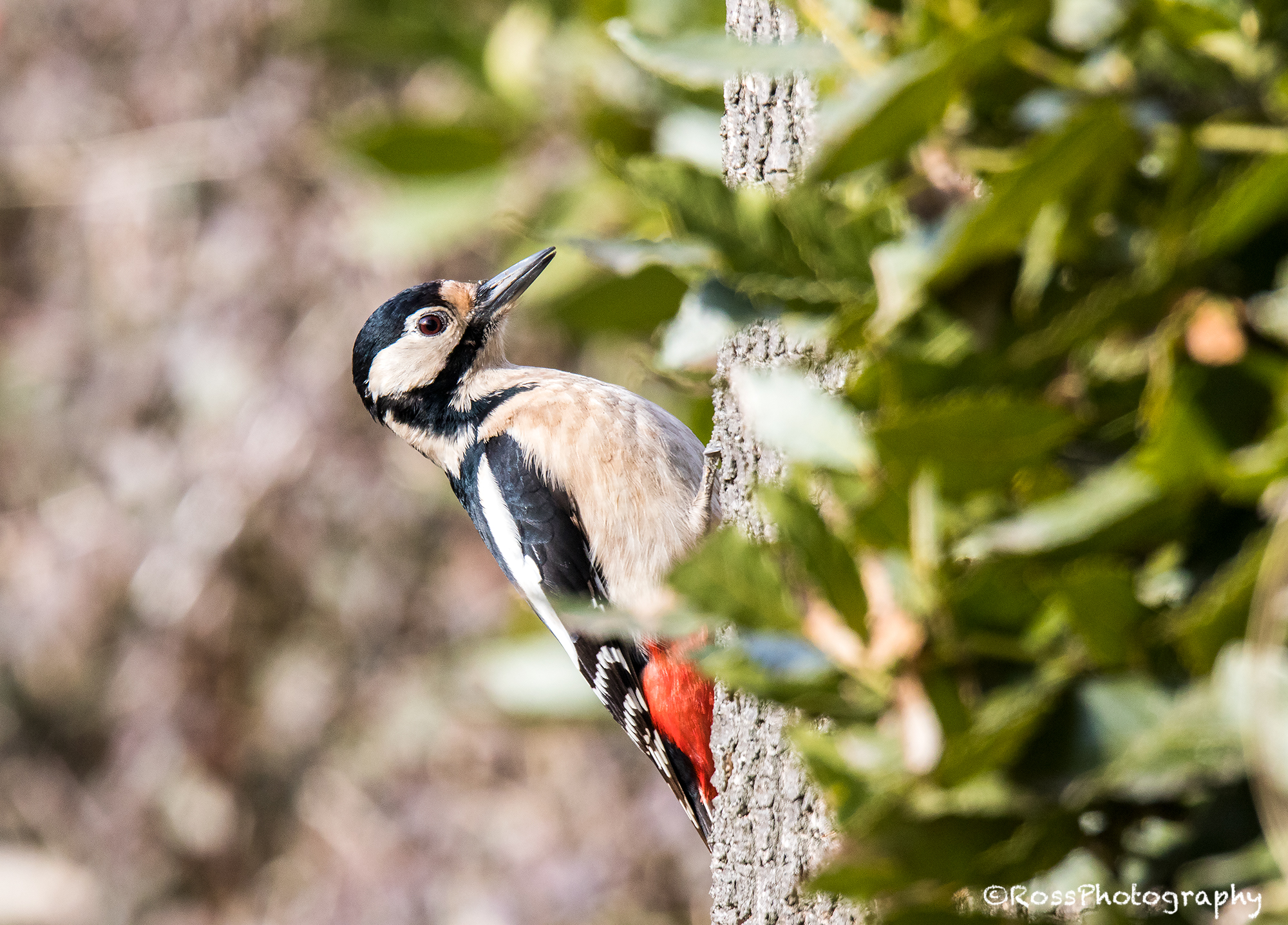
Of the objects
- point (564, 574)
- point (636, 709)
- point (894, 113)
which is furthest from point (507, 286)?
point (894, 113)

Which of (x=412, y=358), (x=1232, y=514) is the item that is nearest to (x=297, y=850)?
(x=412, y=358)

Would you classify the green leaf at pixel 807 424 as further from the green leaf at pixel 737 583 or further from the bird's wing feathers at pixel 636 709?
the bird's wing feathers at pixel 636 709

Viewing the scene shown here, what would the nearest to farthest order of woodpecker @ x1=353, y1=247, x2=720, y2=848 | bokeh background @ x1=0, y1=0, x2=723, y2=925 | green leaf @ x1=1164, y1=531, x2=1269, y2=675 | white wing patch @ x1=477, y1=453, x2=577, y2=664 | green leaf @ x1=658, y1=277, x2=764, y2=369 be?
1. green leaf @ x1=1164, y1=531, x2=1269, y2=675
2. green leaf @ x1=658, y1=277, x2=764, y2=369
3. woodpecker @ x1=353, y1=247, x2=720, y2=848
4. white wing patch @ x1=477, y1=453, x2=577, y2=664
5. bokeh background @ x1=0, y1=0, x2=723, y2=925

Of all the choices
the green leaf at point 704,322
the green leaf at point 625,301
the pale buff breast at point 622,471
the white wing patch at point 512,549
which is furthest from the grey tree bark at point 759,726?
the white wing patch at point 512,549

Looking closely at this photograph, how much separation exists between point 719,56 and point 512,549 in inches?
82.2

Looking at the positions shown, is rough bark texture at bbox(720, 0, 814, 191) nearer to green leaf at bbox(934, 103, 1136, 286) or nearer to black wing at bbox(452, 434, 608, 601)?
green leaf at bbox(934, 103, 1136, 286)

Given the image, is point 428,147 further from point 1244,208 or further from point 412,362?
point 1244,208

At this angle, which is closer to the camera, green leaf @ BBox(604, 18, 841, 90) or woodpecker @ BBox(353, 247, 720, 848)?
green leaf @ BBox(604, 18, 841, 90)

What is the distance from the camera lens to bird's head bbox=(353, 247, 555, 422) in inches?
119

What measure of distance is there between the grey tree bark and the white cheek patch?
1.71 meters

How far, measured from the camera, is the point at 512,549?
2.71 meters

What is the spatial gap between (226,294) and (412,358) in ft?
7.71

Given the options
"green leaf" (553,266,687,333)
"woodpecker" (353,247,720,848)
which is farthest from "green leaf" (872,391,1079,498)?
"woodpecker" (353,247,720,848)

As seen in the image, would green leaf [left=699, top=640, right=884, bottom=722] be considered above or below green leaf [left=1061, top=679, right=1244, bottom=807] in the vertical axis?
above
